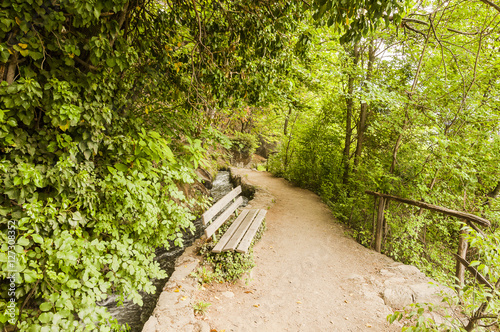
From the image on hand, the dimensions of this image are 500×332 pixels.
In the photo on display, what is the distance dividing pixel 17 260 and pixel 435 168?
6228 millimetres

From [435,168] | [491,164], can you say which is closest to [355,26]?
[435,168]

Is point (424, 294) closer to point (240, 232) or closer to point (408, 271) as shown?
point (408, 271)

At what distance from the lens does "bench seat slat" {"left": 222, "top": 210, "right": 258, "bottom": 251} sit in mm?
3838

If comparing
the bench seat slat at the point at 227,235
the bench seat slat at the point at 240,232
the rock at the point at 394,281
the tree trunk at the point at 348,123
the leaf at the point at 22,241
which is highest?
the tree trunk at the point at 348,123

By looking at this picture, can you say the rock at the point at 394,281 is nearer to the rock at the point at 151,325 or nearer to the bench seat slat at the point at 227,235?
the bench seat slat at the point at 227,235

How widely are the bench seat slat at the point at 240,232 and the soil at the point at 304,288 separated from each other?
0.58 m

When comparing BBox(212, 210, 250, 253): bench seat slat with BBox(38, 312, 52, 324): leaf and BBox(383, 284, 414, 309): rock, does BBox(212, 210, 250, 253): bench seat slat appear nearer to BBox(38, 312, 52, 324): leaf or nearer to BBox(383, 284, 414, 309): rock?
BBox(38, 312, 52, 324): leaf

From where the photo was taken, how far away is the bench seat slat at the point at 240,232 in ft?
12.6

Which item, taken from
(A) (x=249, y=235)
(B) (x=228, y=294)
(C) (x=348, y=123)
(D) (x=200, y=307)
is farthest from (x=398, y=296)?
(C) (x=348, y=123)

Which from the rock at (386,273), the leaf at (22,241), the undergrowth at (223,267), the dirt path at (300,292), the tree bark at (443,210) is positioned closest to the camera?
the leaf at (22,241)

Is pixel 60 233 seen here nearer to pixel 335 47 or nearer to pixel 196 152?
pixel 196 152

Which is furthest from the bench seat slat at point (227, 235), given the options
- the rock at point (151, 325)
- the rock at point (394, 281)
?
the rock at point (394, 281)

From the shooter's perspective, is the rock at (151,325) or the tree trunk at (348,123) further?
the tree trunk at (348,123)

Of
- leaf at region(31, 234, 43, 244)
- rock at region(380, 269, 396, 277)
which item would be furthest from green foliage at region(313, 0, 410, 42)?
rock at region(380, 269, 396, 277)
